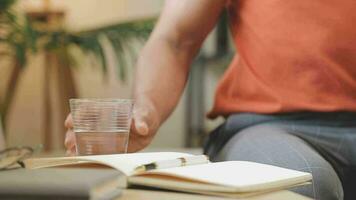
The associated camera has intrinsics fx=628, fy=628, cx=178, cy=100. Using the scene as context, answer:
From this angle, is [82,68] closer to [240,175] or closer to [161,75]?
[161,75]

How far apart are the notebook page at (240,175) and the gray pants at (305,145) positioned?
0.49 feet

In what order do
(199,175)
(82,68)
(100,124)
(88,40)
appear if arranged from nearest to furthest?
(199,175) → (100,124) → (88,40) → (82,68)

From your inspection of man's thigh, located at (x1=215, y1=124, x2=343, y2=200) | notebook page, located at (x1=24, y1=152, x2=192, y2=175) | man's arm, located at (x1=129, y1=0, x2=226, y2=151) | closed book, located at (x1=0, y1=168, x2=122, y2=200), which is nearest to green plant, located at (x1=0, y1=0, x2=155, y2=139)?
man's arm, located at (x1=129, y1=0, x2=226, y2=151)

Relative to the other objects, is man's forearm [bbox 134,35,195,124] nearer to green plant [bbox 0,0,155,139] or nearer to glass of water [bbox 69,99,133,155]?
glass of water [bbox 69,99,133,155]

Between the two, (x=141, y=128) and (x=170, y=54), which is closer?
(x=141, y=128)

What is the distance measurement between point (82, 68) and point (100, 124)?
88.2 inches

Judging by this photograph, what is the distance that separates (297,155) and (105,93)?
2.30 m

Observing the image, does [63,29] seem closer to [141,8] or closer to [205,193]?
[141,8]

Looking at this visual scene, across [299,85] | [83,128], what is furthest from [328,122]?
[83,128]

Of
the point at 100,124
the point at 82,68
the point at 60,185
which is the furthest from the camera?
the point at 82,68

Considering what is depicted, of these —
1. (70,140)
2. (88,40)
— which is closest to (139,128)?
(70,140)

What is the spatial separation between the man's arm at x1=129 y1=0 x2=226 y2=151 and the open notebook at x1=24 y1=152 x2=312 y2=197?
0.31 metres

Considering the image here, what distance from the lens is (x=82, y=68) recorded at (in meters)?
3.04

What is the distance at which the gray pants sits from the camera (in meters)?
0.92
